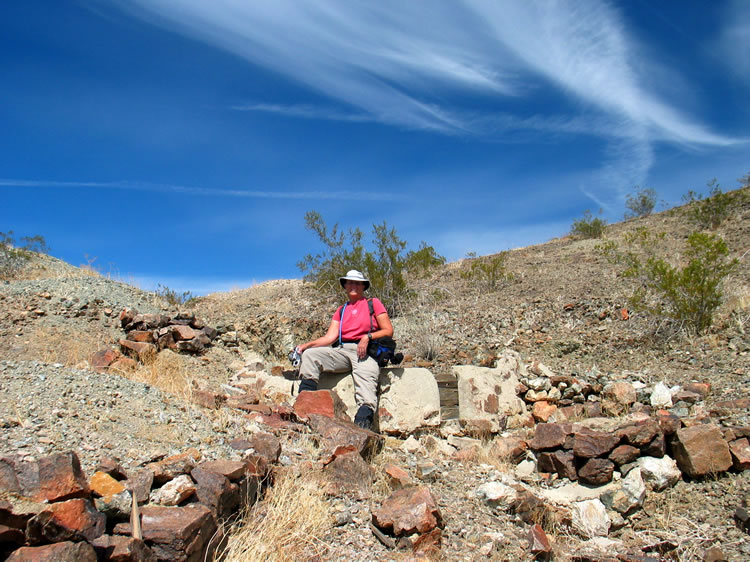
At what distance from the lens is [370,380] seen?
6410 millimetres

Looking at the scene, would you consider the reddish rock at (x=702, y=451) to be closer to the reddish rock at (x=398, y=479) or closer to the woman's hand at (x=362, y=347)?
the reddish rock at (x=398, y=479)

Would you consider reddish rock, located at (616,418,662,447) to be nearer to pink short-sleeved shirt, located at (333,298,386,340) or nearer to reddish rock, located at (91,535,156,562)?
pink short-sleeved shirt, located at (333,298,386,340)

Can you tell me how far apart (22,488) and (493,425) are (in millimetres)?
5143

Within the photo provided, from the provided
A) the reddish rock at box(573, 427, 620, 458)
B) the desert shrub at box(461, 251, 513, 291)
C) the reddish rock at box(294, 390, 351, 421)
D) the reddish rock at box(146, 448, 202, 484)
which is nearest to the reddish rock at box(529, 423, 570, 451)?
the reddish rock at box(573, 427, 620, 458)

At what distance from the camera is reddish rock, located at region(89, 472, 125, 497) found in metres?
3.04

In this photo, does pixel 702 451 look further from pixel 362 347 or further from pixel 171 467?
pixel 171 467

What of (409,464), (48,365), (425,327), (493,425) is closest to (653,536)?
(409,464)

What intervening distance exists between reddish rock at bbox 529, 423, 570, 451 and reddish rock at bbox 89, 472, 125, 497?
3851 mm

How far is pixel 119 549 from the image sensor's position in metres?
2.69

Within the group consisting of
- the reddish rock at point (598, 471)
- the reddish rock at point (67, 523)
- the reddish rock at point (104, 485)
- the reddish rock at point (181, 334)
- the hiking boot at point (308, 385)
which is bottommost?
the reddish rock at point (598, 471)

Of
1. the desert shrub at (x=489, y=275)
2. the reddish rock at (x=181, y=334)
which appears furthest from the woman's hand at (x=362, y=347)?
the desert shrub at (x=489, y=275)

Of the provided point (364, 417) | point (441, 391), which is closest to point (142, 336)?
point (364, 417)

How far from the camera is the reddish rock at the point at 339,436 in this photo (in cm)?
493

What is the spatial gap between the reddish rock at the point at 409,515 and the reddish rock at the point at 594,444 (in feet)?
6.12
